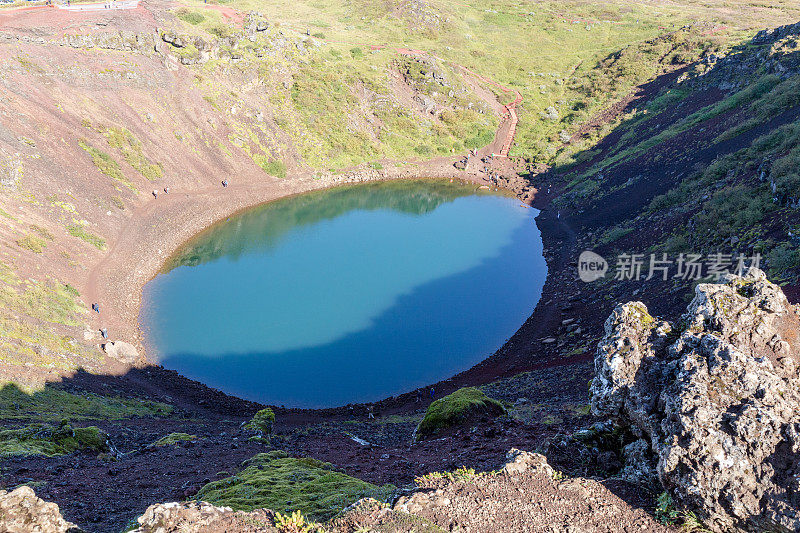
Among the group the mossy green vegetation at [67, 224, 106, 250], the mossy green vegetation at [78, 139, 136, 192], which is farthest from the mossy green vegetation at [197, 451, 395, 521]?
the mossy green vegetation at [78, 139, 136, 192]

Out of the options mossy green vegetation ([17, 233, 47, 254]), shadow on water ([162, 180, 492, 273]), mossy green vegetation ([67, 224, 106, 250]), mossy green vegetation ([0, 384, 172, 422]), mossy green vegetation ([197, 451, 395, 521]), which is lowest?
mossy green vegetation ([197, 451, 395, 521])

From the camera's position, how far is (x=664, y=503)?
1066 cm

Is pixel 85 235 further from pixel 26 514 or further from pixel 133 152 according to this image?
pixel 26 514

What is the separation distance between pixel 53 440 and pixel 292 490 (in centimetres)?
1246

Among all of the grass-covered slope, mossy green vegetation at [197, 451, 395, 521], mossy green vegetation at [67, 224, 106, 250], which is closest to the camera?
mossy green vegetation at [197, 451, 395, 521]

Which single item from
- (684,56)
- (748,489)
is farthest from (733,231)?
(684,56)

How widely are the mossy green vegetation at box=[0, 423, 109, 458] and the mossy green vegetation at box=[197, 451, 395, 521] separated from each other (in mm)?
7630

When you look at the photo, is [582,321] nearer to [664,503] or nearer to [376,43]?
[664,503]

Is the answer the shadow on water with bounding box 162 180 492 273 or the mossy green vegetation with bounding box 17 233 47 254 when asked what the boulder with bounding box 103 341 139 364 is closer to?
the mossy green vegetation with bounding box 17 233 47 254

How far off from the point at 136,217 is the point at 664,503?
5343 cm

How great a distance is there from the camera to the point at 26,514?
9453 millimetres

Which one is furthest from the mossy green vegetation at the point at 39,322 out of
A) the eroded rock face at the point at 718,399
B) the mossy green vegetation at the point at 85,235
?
the eroded rock face at the point at 718,399

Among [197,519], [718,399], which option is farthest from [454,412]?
[197,519]

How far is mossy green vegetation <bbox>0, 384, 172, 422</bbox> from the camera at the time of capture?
24.4m
